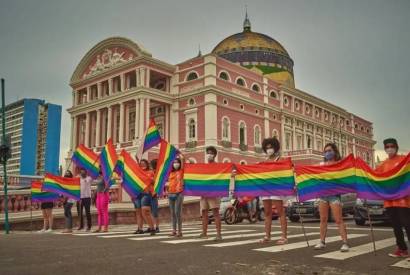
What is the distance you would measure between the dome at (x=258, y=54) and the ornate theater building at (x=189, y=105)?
0.27 metres

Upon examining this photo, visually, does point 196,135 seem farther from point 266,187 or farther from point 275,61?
point 266,187

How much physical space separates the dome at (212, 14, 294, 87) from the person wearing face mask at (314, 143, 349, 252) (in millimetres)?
42967

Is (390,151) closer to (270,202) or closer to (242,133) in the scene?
(270,202)

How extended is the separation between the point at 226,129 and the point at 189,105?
13.6 ft

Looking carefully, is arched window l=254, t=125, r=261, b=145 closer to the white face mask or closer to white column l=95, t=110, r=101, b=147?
white column l=95, t=110, r=101, b=147

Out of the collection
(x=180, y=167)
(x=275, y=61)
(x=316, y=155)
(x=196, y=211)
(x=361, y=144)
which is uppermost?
(x=275, y=61)

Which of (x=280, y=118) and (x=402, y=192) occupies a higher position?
(x=280, y=118)

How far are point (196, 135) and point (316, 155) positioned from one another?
1350cm

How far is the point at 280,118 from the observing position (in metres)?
43.8

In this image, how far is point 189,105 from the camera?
36562 mm

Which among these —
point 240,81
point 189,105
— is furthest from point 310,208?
point 240,81

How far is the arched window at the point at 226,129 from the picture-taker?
118 feet

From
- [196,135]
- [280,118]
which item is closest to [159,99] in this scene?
[196,135]

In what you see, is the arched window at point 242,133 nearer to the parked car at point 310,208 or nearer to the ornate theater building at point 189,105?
the ornate theater building at point 189,105
